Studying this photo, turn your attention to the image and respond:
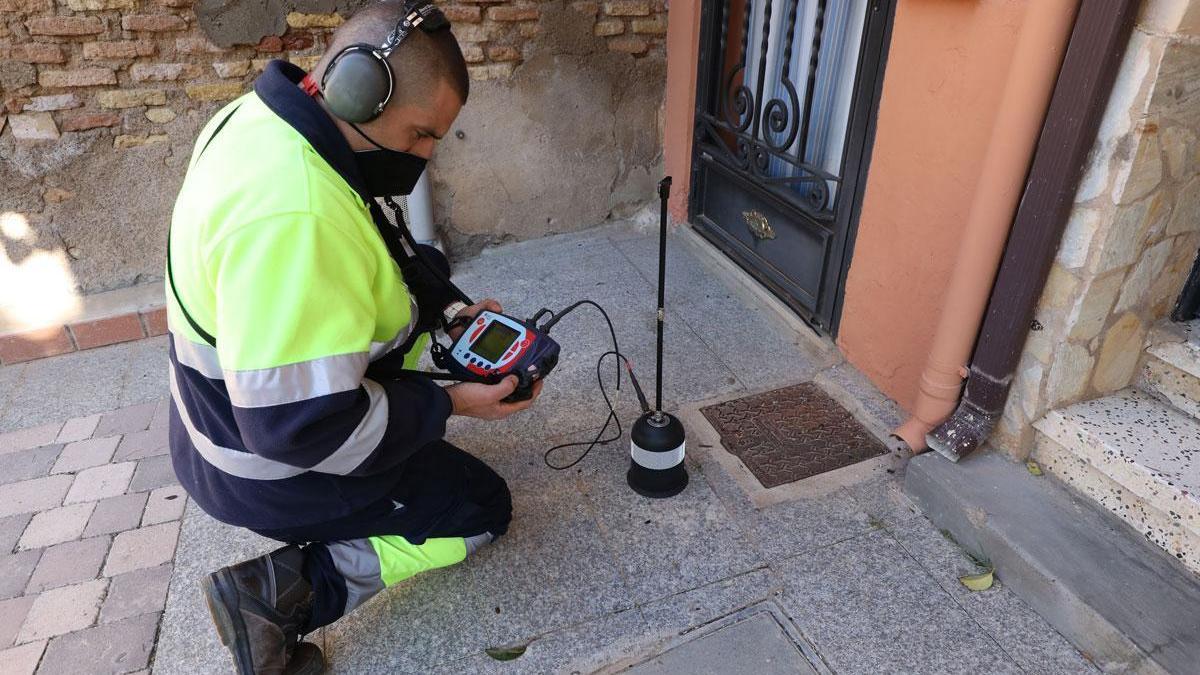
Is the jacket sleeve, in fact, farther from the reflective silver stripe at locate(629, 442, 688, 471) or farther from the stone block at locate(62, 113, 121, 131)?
the stone block at locate(62, 113, 121, 131)

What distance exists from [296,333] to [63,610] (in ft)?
5.44

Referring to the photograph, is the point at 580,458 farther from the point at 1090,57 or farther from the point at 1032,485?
the point at 1090,57

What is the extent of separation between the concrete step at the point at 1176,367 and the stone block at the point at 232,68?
13.2ft

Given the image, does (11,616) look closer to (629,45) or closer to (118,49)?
(118,49)

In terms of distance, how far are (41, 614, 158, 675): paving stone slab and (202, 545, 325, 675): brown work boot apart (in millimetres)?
453

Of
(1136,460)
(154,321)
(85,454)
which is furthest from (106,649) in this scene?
(1136,460)

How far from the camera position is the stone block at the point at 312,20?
11.4 ft

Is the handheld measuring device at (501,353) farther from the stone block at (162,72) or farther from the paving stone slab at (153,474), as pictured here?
the stone block at (162,72)

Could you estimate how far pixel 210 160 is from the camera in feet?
5.08

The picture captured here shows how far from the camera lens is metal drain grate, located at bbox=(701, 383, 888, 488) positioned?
109 inches

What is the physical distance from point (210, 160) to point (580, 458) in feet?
5.63

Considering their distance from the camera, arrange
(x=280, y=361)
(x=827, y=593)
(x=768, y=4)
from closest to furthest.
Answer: (x=280, y=361)
(x=827, y=593)
(x=768, y=4)

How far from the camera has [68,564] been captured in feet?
→ 7.95

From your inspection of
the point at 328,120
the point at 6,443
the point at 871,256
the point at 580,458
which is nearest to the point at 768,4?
the point at 871,256
